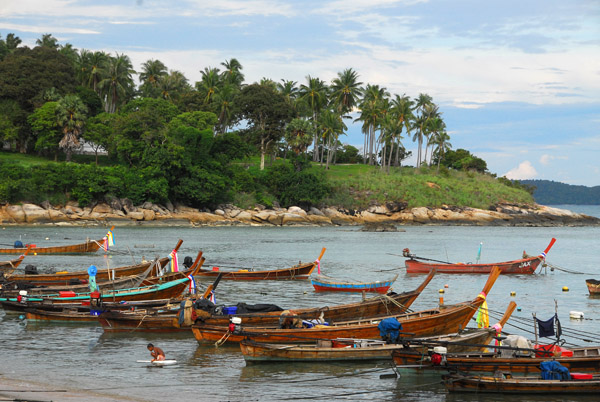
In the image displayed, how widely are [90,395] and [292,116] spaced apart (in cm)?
9646

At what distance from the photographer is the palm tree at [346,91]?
127 m

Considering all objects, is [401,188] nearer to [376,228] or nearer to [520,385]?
[376,228]

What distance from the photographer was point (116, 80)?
385ft

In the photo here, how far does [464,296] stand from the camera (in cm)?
3522

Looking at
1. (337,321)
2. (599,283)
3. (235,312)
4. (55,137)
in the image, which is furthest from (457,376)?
(55,137)

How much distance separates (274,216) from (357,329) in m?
79.6

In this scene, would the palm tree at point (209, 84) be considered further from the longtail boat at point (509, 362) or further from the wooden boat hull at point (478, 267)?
the longtail boat at point (509, 362)

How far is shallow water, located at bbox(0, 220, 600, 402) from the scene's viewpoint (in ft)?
58.4

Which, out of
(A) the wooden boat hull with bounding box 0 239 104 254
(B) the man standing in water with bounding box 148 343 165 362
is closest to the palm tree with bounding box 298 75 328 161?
(A) the wooden boat hull with bounding box 0 239 104 254

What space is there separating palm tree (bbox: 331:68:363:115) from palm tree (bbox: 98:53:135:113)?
38.8m

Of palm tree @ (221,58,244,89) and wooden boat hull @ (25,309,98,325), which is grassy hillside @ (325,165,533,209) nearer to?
palm tree @ (221,58,244,89)

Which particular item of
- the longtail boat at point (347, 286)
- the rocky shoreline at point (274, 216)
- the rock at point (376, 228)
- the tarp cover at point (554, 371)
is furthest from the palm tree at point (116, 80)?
the tarp cover at point (554, 371)

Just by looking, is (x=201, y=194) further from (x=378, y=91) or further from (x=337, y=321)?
(x=337, y=321)

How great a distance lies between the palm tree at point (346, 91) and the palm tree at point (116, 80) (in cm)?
3880
